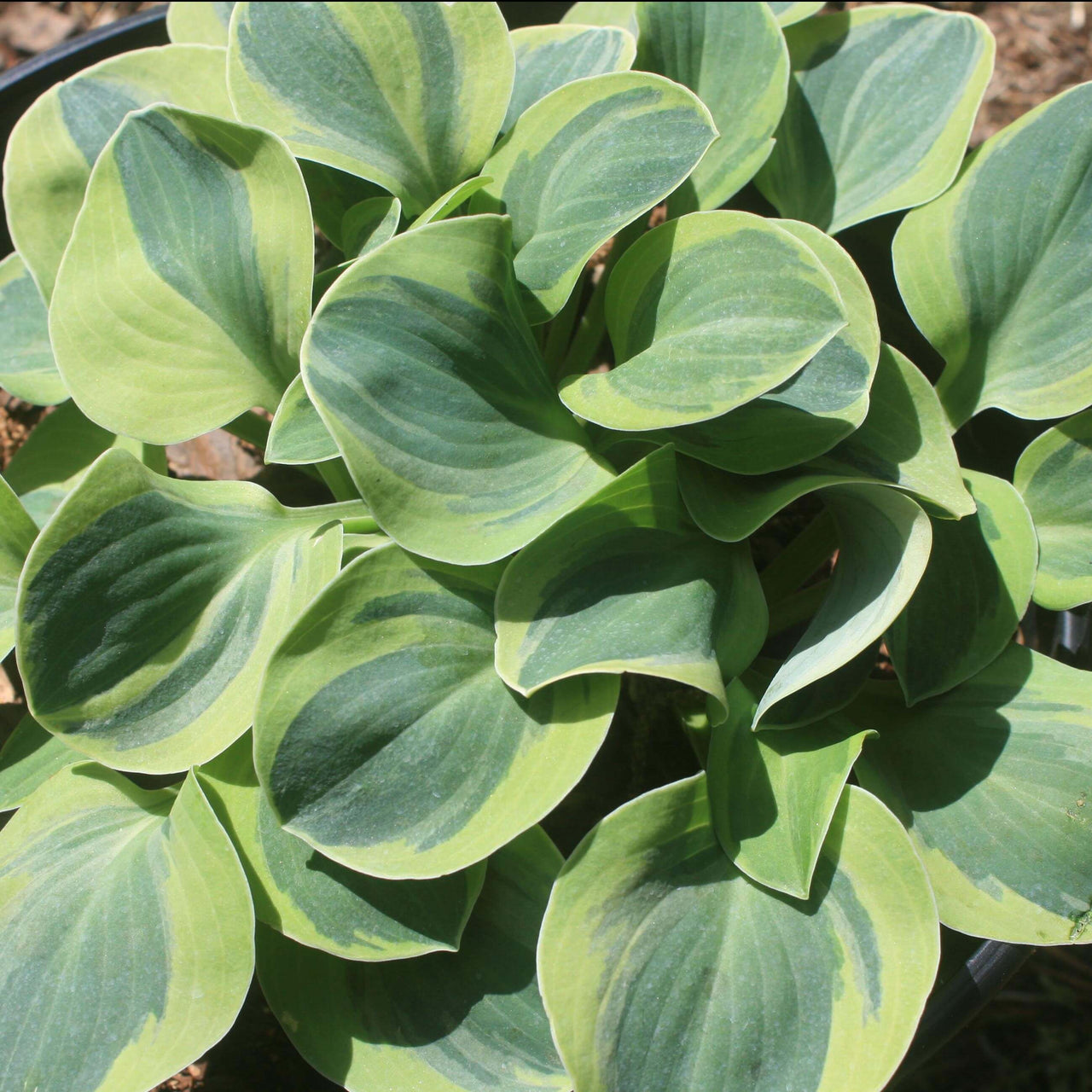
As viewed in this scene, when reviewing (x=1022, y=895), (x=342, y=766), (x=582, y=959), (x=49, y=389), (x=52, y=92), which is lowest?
(x=1022, y=895)

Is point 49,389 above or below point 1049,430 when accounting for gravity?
above

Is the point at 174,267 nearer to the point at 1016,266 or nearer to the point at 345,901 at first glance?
the point at 345,901

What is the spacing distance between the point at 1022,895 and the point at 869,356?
43 cm

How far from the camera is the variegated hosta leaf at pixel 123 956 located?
2.20ft

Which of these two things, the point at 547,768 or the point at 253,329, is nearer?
the point at 547,768

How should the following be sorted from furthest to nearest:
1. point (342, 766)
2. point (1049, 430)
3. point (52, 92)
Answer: point (52, 92), point (1049, 430), point (342, 766)

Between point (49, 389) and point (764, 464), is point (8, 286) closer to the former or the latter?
point (49, 389)

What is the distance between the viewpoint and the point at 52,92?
0.93 meters

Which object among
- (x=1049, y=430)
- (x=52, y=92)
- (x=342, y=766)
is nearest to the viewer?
(x=342, y=766)

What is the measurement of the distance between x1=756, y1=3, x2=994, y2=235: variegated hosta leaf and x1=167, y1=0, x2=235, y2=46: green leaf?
62 centimetres

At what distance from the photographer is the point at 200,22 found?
1.05m

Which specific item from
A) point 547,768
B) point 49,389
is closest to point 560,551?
point 547,768

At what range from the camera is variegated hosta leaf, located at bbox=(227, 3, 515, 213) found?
2.71ft

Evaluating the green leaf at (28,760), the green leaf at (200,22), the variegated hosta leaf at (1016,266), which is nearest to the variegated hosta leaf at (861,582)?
the variegated hosta leaf at (1016,266)
